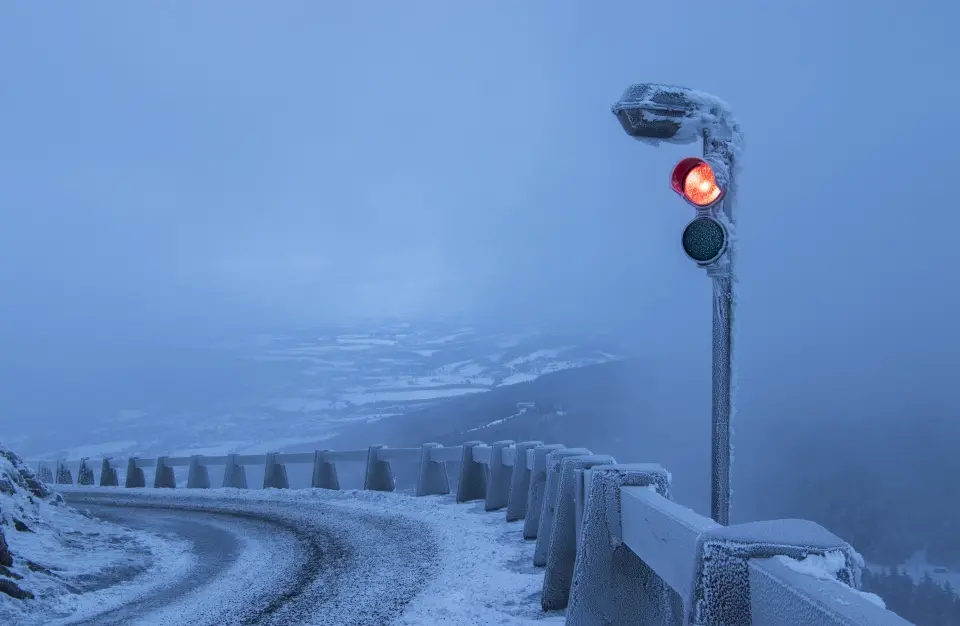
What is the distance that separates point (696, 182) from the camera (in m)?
4.82

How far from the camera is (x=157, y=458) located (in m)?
19.9

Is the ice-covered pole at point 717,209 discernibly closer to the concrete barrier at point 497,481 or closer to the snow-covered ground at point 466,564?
the snow-covered ground at point 466,564

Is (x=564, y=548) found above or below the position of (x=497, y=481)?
above

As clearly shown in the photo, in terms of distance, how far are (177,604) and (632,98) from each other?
17.9ft

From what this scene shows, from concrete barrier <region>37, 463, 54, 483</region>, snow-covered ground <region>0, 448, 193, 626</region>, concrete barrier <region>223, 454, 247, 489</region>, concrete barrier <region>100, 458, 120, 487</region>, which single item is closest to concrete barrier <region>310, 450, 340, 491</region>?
concrete barrier <region>223, 454, 247, 489</region>

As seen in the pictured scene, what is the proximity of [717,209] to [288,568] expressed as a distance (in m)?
5.63

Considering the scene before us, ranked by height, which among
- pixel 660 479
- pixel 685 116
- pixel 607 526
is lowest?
pixel 607 526

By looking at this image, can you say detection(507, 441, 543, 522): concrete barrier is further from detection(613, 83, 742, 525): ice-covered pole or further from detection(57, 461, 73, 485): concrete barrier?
detection(57, 461, 73, 485): concrete barrier

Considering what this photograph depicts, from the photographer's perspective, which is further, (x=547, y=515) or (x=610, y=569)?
(x=547, y=515)

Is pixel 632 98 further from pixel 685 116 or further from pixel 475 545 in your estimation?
pixel 475 545

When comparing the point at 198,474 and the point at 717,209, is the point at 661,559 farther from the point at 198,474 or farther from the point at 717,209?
the point at 198,474

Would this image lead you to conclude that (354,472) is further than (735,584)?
Yes

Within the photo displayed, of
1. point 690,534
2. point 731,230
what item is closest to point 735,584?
point 690,534

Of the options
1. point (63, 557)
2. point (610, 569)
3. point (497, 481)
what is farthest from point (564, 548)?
point (63, 557)
